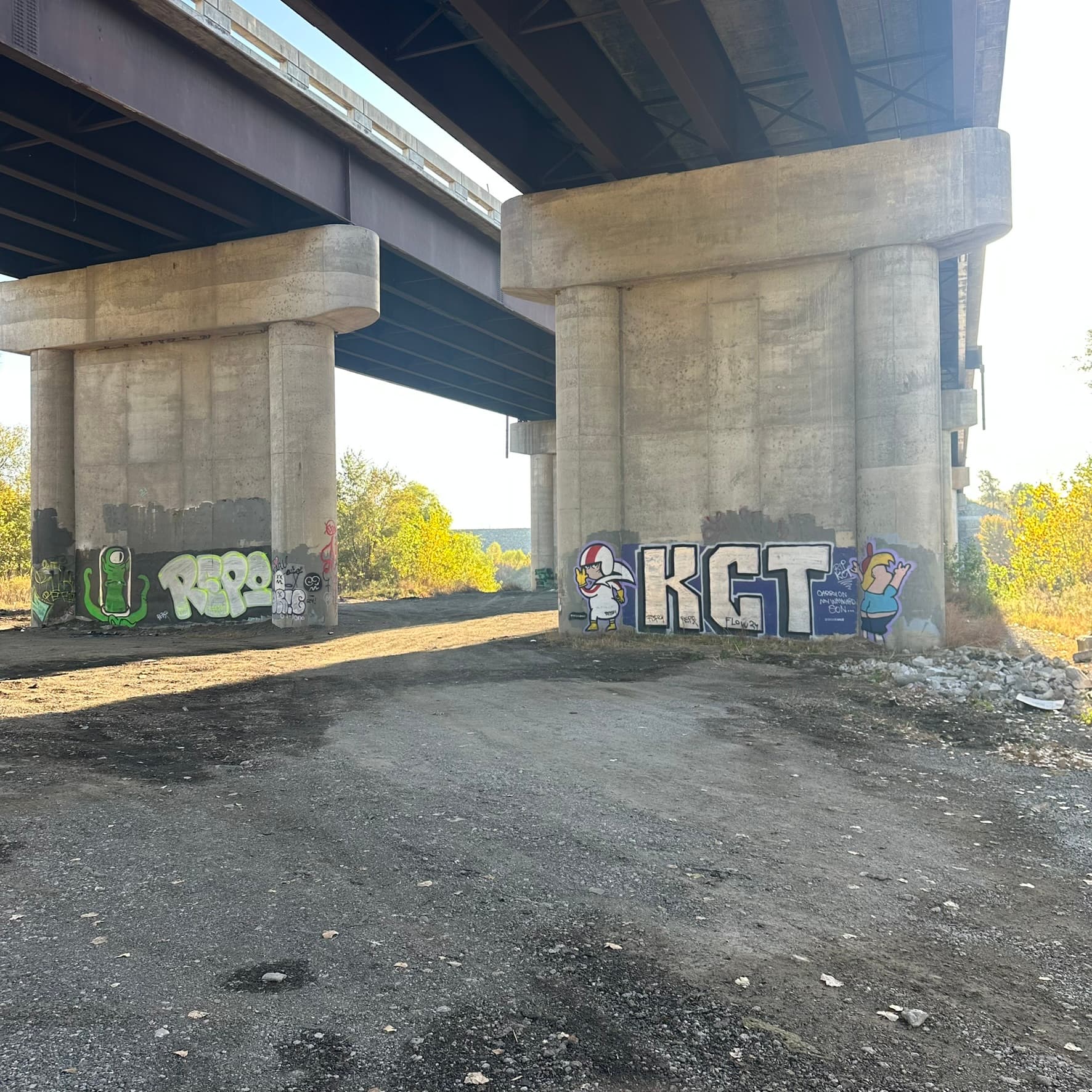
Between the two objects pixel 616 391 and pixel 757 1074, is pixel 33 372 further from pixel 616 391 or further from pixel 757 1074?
pixel 757 1074

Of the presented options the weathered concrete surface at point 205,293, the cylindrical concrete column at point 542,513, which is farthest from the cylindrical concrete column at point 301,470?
the cylindrical concrete column at point 542,513

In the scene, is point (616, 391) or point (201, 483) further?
point (201, 483)

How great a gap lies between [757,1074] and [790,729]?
6425 millimetres

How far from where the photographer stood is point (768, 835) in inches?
226

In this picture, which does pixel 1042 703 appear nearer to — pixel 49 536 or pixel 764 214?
pixel 764 214

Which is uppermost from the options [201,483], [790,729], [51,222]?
[51,222]

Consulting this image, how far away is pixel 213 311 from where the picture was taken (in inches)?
778

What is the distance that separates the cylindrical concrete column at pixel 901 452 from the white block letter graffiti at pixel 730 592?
76.5 inches

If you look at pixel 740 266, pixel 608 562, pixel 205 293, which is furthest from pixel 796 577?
pixel 205 293

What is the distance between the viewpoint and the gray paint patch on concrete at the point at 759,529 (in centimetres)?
1598

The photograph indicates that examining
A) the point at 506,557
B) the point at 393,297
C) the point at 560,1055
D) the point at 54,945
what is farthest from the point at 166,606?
the point at 506,557

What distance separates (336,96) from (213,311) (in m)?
5.73

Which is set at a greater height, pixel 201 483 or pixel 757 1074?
pixel 201 483

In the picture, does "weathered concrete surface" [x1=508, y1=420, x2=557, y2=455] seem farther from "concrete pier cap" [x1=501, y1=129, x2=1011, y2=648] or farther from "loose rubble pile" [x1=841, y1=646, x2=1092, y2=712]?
"loose rubble pile" [x1=841, y1=646, x2=1092, y2=712]
